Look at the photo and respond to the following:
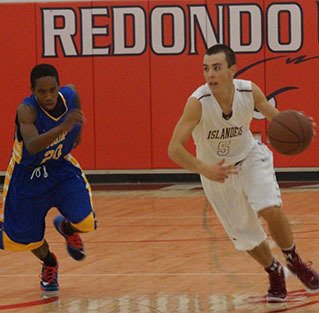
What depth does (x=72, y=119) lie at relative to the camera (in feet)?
21.4

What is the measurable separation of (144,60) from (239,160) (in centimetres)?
826

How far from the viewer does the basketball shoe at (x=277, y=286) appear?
21.9ft

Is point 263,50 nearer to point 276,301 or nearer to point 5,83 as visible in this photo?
point 5,83

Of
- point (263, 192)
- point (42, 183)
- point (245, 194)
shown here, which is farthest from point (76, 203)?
point (263, 192)

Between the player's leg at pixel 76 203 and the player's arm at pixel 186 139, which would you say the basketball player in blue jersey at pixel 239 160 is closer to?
the player's arm at pixel 186 139

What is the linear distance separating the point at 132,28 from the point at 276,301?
8.56 m

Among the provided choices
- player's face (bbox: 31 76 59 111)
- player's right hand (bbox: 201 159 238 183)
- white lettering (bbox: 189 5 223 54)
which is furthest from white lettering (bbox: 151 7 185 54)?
player's right hand (bbox: 201 159 238 183)

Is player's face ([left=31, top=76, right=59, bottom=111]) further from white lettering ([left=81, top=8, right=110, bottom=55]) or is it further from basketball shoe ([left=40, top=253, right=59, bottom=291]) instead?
white lettering ([left=81, top=8, right=110, bottom=55])

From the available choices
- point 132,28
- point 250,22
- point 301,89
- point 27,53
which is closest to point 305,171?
point 301,89

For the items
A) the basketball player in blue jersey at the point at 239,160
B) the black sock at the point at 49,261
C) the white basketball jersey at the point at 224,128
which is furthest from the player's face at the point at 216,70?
the black sock at the point at 49,261

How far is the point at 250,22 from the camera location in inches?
568

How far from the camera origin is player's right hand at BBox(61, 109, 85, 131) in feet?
21.4

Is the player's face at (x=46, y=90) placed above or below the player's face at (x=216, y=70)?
below

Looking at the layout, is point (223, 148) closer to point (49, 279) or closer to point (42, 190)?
point (42, 190)
